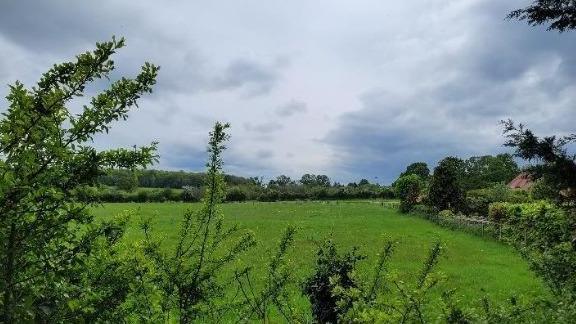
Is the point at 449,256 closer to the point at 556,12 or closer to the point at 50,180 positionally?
the point at 556,12

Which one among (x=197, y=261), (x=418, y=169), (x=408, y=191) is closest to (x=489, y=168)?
(x=418, y=169)

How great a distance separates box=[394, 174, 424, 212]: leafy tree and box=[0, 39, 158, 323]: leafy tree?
46.0 meters

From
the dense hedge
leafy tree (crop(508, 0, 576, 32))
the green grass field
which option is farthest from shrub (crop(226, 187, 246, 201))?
leafy tree (crop(508, 0, 576, 32))

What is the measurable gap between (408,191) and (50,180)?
157 feet

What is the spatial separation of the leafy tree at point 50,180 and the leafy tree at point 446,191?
3966 centimetres

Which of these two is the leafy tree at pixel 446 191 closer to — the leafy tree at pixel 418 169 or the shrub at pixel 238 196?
the shrub at pixel 238 196

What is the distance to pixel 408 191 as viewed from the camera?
159ft

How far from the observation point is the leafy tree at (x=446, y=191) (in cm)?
4050

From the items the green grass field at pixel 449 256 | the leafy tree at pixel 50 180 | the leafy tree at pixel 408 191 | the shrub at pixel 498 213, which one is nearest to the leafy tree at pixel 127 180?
the leafy tree at pixel 50 180

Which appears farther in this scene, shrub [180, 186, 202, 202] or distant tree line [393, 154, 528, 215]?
distant tree line [393, 154, 528, 215]

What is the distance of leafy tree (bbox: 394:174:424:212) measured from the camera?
47603 mm

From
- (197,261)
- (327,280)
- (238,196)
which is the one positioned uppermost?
(238,196)

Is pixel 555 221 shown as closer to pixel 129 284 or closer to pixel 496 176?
pixel 129 284

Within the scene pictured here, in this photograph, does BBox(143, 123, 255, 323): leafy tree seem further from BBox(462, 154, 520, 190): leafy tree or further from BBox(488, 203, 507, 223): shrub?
BBox(462, 154, 520, 190): leafy tree
